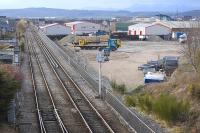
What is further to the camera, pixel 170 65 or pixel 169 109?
pixel 170 65

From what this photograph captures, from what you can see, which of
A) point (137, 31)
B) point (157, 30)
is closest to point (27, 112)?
point (157, 30)

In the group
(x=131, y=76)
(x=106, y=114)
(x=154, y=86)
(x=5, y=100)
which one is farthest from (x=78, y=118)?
(x=131, y=76)

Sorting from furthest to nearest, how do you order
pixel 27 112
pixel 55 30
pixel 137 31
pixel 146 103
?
pixel 55 30, pixel 137 31, pixel 27 112, pixel 146 103

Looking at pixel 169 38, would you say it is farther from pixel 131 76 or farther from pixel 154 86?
pixel 154 86

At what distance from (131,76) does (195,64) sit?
6759 millimetres

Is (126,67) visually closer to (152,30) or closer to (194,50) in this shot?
(194,50)

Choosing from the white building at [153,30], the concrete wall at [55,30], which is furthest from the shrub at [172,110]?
the concrete wall at [55,30]

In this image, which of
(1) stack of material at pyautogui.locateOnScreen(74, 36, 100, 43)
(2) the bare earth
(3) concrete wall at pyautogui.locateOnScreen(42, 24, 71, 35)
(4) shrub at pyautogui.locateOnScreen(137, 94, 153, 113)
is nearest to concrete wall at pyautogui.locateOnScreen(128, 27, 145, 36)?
(3) concrete wall at pyautogui.locateOnScreen(42, 24, 71, 35)

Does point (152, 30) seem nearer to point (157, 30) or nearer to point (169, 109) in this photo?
point (157, 30)

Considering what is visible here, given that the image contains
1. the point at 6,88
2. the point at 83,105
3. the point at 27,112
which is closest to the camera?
the point at 6,88

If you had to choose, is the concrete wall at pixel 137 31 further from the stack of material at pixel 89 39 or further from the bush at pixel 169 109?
the bush at pixel 169 109

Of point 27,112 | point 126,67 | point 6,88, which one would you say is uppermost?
point 6,88

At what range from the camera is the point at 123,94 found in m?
23.9

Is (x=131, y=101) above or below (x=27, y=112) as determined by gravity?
above
